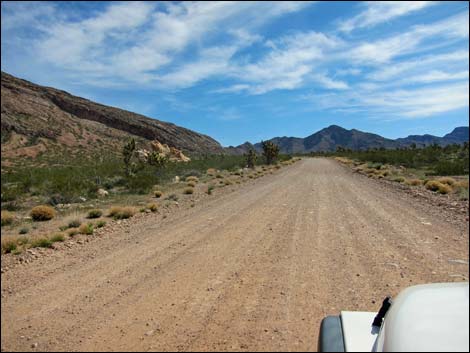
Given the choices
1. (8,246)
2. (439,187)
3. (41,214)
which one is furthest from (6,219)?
(439,187)

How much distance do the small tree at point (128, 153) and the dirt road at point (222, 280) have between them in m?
13.0

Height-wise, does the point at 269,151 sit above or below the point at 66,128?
below

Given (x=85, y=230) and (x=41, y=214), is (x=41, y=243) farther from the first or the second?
(x=41, y=214)

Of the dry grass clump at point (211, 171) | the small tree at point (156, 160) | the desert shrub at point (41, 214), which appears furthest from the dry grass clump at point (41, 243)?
the dry grass clump at point (211, 171)

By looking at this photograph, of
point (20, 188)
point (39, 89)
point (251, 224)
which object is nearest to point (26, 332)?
point (251, 224)

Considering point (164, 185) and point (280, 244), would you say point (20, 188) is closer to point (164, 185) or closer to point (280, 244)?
point (164, 185)

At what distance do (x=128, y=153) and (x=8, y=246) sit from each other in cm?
1594

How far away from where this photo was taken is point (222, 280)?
5.33 m

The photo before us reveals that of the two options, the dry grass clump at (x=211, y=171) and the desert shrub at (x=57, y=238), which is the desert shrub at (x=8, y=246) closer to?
the desert shrub at (x=57, y=238)

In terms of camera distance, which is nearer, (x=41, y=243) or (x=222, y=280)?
(x=222, y=280)

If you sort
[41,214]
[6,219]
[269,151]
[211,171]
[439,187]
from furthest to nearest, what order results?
[269,151] → [211,171] → [439,187] → [41,214] → [6,219]

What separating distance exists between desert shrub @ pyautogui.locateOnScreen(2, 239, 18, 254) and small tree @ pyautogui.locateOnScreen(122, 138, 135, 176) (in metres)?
14.4

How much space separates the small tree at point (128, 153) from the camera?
22438 mm

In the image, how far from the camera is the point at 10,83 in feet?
243
